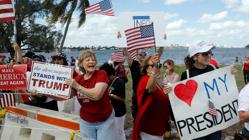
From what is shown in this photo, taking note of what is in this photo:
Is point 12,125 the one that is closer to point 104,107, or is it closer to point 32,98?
point 32,98

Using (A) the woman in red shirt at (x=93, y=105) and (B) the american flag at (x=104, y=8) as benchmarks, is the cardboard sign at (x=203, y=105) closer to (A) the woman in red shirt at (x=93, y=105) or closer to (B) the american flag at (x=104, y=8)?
(A) the woman in red shirt at (x=93, y=105)

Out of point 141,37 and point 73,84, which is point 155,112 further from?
point 141,37

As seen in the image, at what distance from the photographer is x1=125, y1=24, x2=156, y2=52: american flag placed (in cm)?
748

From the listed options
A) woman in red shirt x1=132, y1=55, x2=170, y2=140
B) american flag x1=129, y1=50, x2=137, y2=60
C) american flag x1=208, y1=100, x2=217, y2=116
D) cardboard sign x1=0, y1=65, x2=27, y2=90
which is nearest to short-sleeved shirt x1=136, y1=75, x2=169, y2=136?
woman in red shirt x1=132, y1=55, x2=170, y2=140

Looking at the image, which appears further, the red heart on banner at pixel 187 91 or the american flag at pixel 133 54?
the american flag at pixel 133 54

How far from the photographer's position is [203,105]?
588 centimetres

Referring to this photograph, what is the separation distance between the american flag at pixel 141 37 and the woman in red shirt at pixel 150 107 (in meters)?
1.67

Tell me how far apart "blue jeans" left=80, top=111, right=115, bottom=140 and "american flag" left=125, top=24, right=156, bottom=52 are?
6.17 feet

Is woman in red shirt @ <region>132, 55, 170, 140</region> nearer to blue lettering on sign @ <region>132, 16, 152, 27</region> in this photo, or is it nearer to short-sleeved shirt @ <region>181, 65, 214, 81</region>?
short-sleeved shirt @ <region>181, 65, 214, 81</region>

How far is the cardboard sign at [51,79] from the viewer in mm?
6402

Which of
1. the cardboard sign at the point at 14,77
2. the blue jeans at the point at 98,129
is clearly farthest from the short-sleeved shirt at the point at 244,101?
the cardboard sign at the point at 14,77

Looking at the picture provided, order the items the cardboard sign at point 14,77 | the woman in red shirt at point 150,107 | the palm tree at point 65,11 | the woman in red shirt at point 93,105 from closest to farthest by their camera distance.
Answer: the woman in red shirt at point 150,107 → the woman in red shirt at point 93,105 → the cardboard sign at point 14,77 → the palm tree at point 65,11

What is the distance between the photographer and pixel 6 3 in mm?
8117

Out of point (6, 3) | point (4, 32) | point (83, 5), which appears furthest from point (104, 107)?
point (4, 32)
